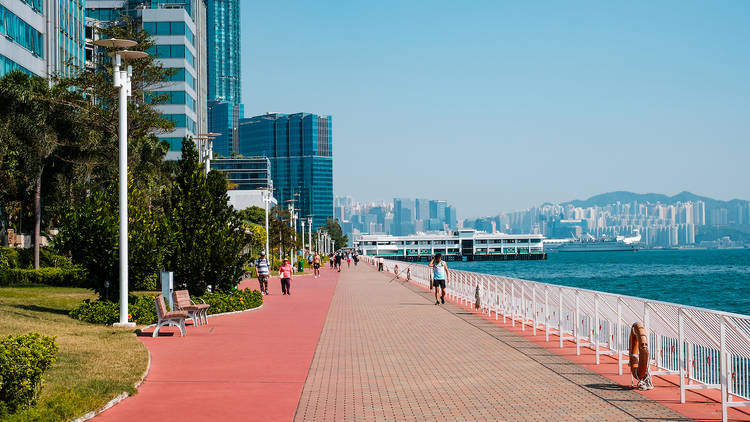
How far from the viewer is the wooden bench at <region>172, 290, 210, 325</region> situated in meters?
18.8

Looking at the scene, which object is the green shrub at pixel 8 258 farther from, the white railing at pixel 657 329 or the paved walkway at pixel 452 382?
the white railing at pixel 657 329

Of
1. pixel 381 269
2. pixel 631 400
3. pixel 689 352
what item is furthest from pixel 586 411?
pixel 381 269

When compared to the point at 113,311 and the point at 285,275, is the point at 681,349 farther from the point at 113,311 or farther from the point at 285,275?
the point at 285,275

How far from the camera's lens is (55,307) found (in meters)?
23.5

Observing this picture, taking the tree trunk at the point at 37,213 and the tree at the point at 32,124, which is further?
the tree at the point at 32,124

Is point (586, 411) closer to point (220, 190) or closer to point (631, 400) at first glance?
point (631, 400)

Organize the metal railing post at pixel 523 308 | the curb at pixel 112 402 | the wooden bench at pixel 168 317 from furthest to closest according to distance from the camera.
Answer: the metal railing post at pixel 523 308 → the wooden bench at pixel 168 317 → the curb at pixel 112 402

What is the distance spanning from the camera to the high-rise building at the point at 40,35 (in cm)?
4518

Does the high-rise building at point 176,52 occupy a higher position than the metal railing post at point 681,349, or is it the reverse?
the high-rise building at point 176,52

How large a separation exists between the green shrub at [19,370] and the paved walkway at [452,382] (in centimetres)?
272

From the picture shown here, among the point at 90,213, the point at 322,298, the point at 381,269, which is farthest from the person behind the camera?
the point at 381,269

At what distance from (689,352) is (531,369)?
3059 millimetres

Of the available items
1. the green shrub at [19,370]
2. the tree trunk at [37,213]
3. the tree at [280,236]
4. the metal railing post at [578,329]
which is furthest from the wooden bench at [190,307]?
the tree at [280,236]

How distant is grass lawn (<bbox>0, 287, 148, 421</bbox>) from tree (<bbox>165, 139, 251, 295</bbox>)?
135 inches
